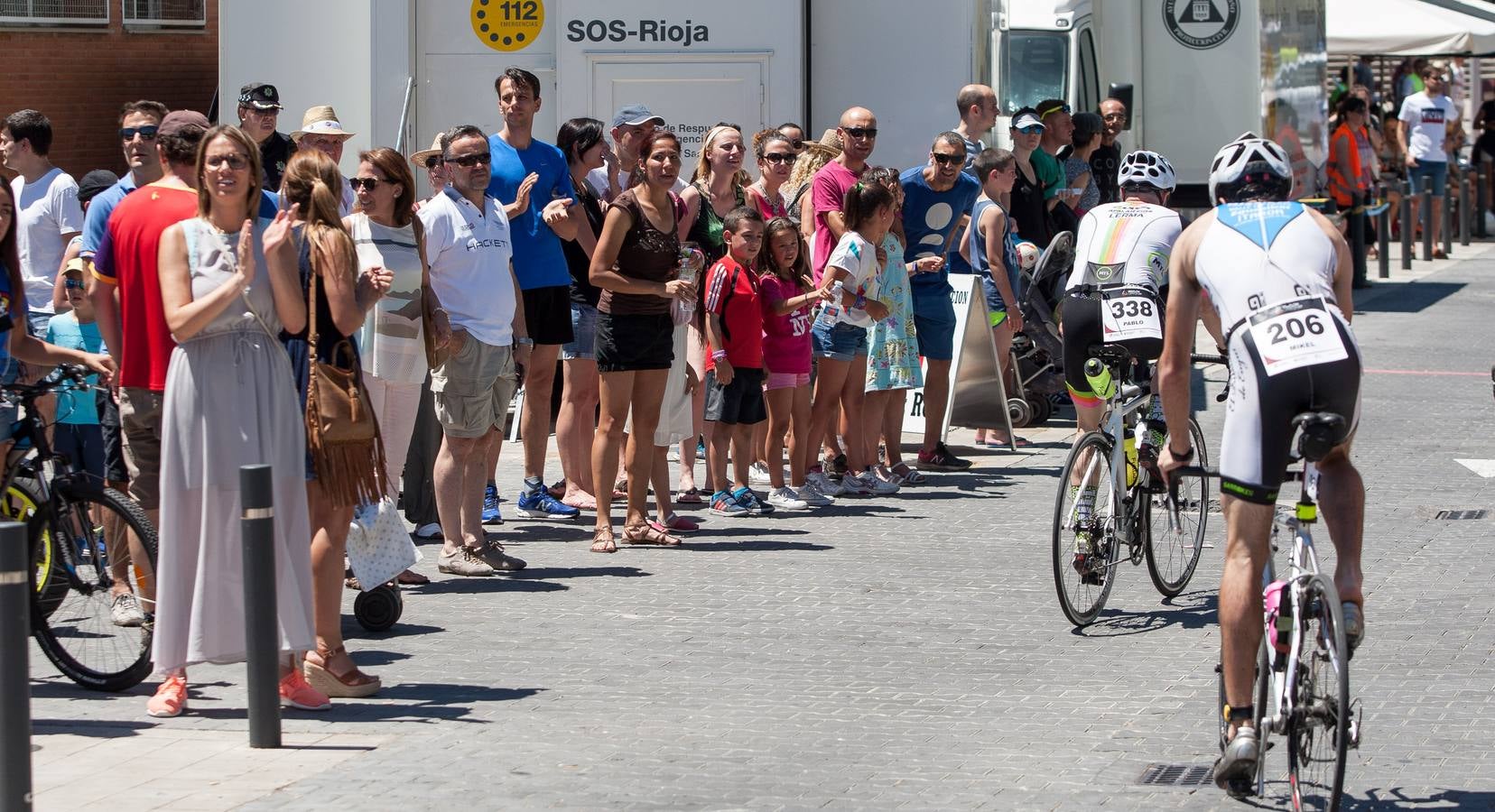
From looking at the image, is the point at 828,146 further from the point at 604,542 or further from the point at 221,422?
the point at 221,422

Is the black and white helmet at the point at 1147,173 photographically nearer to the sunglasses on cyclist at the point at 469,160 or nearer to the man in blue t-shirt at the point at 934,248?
the sunglasses on cyclist at the point at 469,160

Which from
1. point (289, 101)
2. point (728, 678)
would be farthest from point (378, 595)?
point (289, 101)

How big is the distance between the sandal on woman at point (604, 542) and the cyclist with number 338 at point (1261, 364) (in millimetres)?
4345

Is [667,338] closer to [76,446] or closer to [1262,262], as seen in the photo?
[76,446]

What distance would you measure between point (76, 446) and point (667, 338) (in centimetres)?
274

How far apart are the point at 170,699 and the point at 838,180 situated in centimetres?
602

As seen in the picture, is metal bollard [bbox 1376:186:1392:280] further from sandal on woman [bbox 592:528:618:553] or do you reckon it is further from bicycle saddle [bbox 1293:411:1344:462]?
bicycle saddle [bbox 1293:411:1344:462]

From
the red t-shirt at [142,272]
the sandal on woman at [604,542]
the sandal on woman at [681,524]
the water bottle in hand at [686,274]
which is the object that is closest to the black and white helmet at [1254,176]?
the red t-shirt at [142,272]

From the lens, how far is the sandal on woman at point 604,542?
32.8ft

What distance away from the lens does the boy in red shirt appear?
1078 cm

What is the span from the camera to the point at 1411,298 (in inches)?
899

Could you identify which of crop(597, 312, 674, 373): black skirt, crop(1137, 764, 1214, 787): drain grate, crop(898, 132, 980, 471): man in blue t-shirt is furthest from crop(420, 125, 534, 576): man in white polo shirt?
crop(1137, 764, 1214, 787): drain grate

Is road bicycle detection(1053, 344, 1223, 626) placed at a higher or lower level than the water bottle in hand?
lower

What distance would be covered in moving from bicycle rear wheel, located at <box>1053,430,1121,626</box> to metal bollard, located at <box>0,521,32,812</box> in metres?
4.18
